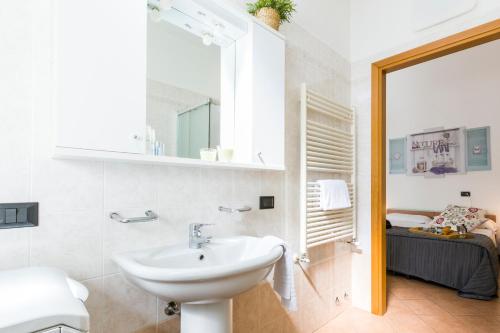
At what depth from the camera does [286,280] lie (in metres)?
1.30

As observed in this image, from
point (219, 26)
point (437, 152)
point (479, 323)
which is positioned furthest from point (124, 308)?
point (437, 152)

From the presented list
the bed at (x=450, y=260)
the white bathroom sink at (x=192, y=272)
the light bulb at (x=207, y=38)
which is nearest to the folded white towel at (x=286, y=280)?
the white bathroom sink at (x=192, y=272)

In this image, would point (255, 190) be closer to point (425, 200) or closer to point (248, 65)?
point (248, 65)

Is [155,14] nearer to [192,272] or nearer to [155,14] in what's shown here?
[155,14]

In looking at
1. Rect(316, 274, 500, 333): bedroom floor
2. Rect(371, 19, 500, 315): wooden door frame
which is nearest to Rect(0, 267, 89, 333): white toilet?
Rect(316, 274, 500, 333): bedroom floor

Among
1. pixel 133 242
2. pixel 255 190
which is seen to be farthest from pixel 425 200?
pixel 133 242

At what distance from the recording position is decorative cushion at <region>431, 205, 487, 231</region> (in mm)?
3556

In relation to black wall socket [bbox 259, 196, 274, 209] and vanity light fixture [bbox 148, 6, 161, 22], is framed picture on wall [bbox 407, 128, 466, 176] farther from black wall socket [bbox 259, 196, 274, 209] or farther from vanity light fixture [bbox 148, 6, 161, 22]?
vanity light fixture [bbox 148, 6, 161, 22]

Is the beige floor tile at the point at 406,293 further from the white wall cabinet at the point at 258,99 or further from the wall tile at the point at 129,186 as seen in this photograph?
the wall tile at the point at 129,186

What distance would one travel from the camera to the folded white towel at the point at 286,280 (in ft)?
4.21

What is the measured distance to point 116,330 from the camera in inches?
42.2

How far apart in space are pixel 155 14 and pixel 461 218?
169 inches

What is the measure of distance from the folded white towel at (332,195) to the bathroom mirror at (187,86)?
0.80 metres

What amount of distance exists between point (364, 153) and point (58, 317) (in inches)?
88.7
